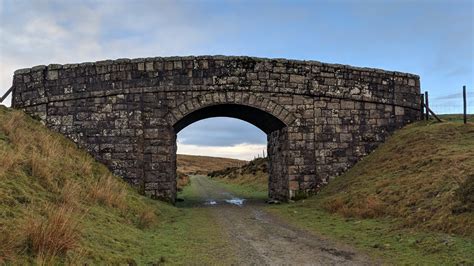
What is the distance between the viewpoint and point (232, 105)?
17406 mm

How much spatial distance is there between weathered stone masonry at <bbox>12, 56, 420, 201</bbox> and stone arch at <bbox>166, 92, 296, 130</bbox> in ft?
0.13

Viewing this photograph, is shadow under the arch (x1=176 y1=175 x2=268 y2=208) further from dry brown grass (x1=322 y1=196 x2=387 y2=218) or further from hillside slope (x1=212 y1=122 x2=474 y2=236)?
dry brown grass (x1=322 y1=196 x2=387 y2=218)

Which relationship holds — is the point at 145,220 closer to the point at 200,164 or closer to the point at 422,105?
the point at 422,105

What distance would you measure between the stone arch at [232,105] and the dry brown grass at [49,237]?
36.0 ft

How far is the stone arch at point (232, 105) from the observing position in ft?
55.1

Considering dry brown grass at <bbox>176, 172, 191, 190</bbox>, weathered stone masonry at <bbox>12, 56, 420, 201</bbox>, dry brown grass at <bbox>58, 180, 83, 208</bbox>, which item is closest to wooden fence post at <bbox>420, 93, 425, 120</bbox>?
weathered stone masonry at <bbox>12, 56, 420, 201</bbox>

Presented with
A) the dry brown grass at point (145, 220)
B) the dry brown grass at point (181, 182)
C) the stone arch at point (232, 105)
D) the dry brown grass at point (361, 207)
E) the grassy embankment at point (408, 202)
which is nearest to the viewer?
the grassy embankment at point (408, 202)

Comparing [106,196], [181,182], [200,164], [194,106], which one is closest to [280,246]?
[106,196]

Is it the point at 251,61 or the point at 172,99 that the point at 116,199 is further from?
the point at 251,61

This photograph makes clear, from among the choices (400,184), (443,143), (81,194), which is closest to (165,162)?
(81,194)

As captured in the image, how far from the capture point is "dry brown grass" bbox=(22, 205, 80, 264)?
5246 millimetres

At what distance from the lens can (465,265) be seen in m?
6.36

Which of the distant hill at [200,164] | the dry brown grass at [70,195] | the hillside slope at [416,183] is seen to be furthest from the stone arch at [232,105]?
the distant hill at [200,164]

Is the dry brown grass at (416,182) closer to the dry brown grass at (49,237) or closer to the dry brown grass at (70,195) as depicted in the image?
the dry brown grass at (49,237)
